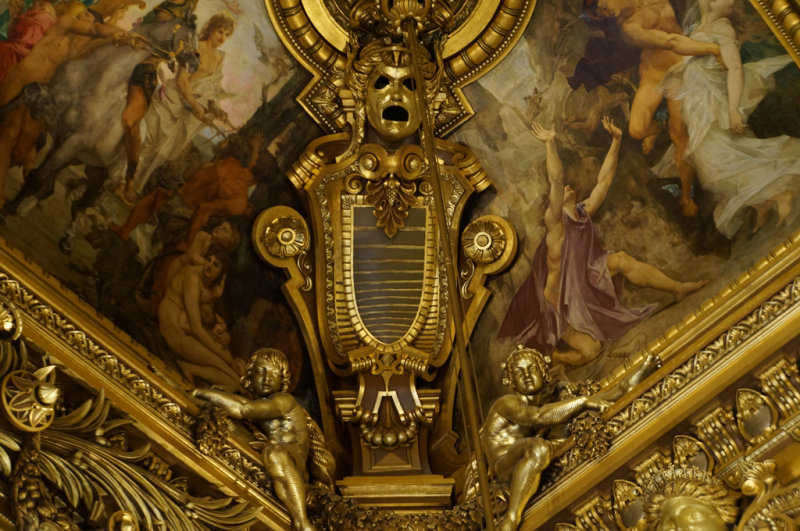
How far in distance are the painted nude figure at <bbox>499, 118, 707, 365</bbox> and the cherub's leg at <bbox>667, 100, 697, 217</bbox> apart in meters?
0.37

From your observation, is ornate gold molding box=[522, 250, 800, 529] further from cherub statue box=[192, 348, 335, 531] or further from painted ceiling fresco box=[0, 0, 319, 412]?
painted ceiling fresco box=[0, 0, 319, 412]

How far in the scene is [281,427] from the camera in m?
6.78

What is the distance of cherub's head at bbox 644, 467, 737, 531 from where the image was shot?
5609 mm

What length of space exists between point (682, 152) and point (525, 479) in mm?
2218

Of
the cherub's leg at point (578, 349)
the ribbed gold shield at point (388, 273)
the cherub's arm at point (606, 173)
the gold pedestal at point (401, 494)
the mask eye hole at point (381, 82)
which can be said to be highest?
the mask eye hole at point (381, 82)

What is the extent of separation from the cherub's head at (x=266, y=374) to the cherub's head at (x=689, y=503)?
7.18 feet

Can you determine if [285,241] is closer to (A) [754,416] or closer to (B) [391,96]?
(B) [391,96]

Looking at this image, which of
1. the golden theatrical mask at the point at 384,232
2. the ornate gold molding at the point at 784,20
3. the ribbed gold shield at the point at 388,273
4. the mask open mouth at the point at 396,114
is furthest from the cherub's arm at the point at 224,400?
the ornate gold molding at the point at 784,20

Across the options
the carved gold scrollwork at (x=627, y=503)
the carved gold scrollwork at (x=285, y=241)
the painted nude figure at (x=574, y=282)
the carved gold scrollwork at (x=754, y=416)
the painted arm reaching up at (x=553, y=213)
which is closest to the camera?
the carved gold scrollwork at (x=754, y=416)

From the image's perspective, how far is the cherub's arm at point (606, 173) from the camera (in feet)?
24.6

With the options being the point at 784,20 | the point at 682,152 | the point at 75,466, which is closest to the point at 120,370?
the point at 75,466

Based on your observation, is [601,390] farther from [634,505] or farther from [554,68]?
[554,68]

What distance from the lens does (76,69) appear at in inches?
278

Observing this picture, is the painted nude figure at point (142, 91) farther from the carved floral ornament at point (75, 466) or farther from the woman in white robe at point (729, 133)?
the woman in white robe at point (729, 133)
